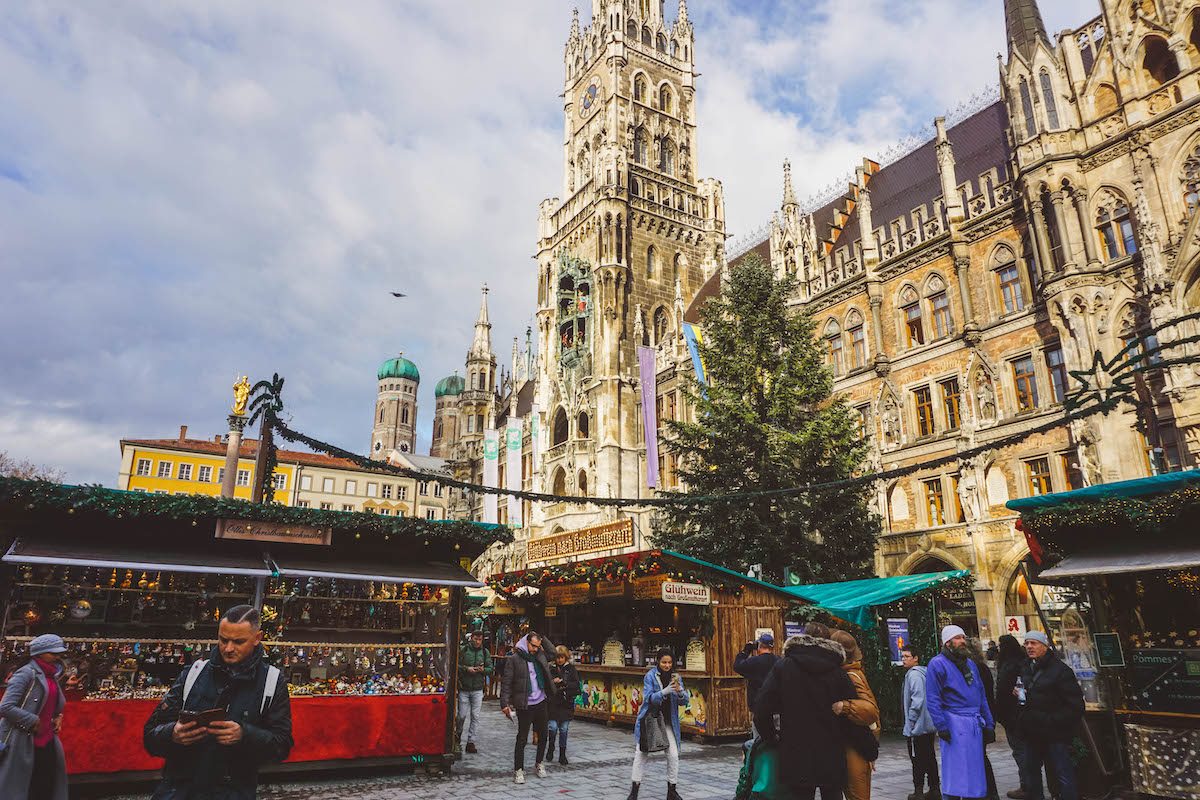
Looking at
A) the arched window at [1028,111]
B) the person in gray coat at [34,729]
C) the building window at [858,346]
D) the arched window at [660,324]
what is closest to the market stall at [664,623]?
the person in gray coat at [34,729]

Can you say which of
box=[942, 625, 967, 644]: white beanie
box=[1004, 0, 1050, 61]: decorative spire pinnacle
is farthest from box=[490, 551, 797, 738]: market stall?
box=[1004, 0, 1050, 61]: decorative spire pinnacle

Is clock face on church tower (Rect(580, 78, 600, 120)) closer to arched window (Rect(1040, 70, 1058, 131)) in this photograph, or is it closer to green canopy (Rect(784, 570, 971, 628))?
arched window (Rect(1040, 70, 1058, 131))

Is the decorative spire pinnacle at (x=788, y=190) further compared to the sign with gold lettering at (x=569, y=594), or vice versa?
the decorative spire pinnacle at (x=788, y=190)

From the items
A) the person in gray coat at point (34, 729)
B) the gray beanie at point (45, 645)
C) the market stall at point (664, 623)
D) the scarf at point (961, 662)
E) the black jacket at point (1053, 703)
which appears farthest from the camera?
the market stall at point (664, 623)

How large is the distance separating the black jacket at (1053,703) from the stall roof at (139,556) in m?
8.74

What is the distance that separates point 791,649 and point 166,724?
360 cm

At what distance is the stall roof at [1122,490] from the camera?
767 centimetres

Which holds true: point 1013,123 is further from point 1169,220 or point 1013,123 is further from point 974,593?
point 974,593

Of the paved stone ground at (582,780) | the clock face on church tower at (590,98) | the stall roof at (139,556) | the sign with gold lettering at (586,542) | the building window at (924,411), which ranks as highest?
the clock face on church tower at (590,98)

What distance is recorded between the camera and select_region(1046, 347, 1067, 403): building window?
20.0m

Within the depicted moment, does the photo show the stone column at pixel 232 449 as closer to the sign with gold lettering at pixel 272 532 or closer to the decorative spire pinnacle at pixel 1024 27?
the sign with gold lettering at pixel 272 532

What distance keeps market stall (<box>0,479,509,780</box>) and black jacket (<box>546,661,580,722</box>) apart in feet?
4.85

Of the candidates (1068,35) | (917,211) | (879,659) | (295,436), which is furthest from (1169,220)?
(295,436)

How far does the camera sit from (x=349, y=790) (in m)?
8.95
